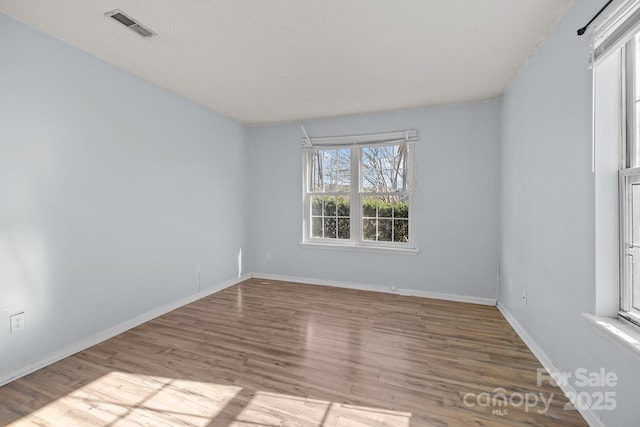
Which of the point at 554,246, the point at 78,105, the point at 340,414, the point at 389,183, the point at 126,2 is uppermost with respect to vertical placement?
the point at 126,2

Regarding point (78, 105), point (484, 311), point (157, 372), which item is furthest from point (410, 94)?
point (157, 372)

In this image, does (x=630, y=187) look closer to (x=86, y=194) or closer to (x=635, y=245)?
(x=635, y=245)

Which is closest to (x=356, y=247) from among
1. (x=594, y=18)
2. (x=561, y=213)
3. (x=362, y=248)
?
(x=362, y=248)

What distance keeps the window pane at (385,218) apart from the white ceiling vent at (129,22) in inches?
120

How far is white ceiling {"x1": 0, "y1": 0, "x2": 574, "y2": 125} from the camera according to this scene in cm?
186

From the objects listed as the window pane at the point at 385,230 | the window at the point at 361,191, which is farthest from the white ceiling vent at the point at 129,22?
the window pane at the point at 385,230

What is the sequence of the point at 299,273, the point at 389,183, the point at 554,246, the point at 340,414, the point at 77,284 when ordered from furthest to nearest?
the point at 299,273 → the point at 389,183 → the point at 77,284 → the point at 554,246 → the point at 340,414

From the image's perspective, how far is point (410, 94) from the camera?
3.32 m

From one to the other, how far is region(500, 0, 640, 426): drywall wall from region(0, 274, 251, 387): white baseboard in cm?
357

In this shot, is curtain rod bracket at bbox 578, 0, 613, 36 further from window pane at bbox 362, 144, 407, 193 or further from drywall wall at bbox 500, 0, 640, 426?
window pane at bbox 362, 144, 407, 193

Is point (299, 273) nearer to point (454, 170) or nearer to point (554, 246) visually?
point (454, 170)

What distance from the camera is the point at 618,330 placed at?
1335mm

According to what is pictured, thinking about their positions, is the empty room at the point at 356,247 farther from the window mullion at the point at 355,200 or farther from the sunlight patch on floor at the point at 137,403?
the window mullion at the point at 355,200

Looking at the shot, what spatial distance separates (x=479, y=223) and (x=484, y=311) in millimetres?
1056
